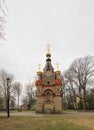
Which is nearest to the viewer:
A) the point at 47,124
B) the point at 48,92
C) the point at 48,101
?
the point at 47,124

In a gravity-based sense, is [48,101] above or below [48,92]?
below

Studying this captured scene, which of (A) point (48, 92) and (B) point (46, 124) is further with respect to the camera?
(A) point (48, 92)

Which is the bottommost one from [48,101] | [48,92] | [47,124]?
[47,124]

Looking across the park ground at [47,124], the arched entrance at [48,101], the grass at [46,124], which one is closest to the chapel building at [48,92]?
the arched entrance at [48,101]

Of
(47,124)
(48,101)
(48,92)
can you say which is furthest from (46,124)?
(48,92)

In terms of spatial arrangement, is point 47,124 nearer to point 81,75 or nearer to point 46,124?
point 46,124

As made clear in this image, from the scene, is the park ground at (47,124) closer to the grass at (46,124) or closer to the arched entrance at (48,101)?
the grass at (46,124)

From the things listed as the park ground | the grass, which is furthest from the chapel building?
the grass

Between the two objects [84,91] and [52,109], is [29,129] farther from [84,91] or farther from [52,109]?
[84,91]

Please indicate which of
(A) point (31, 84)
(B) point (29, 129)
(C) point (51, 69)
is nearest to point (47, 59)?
(C) point (51, 69)

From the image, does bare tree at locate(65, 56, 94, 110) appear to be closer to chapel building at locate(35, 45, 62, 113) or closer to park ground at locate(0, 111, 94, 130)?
chapel building at locate(35, 45, 62, 113)

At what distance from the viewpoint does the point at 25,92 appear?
68.8m

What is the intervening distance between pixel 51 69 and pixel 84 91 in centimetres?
962

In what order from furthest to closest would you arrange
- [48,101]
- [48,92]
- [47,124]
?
[48,92], [48,101], [47,124]
